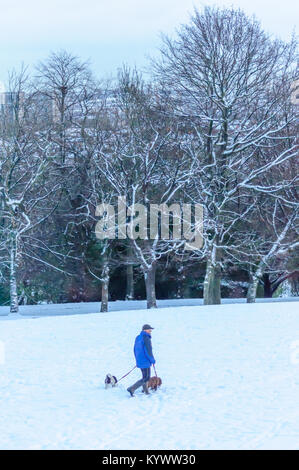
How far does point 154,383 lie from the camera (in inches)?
599

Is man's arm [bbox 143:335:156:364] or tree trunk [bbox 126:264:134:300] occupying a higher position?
tree trunk [bbox 126:264:134:300]

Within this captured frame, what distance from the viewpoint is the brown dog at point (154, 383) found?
49.6 ft

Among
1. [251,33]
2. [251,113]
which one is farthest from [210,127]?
[251,33]

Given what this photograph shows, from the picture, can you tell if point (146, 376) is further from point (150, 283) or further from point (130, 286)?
point (130, 286)

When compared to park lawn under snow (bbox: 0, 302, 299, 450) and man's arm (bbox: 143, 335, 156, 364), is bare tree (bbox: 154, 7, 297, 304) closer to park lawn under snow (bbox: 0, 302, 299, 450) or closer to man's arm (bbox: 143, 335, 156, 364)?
park lawn under snow (bbox: 0, 302, 299, 450)

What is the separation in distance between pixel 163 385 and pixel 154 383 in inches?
32.8

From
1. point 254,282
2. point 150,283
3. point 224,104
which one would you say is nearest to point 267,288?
point 254,282

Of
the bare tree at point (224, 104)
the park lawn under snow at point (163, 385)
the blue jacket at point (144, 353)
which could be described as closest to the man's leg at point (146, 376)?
the blue jacket at point (144, 353)

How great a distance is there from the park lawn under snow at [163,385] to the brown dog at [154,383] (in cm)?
25

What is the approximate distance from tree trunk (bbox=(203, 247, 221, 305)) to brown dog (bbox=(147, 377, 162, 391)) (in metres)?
18.3

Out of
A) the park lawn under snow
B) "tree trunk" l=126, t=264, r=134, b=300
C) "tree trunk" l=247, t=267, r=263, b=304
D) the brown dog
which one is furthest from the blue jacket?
"tree trunk" l=126, t=264, r=134, b=300

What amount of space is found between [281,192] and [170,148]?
5491mm

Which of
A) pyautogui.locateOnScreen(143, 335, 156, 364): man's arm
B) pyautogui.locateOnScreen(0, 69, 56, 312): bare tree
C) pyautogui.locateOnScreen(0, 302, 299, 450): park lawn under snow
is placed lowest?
pyautogui.locateOnScreen(0, 302, 299, 450): park lawn under snow

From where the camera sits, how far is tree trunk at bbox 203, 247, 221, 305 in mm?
33531
